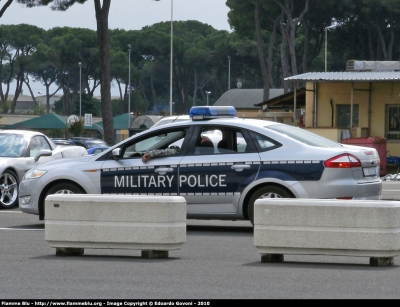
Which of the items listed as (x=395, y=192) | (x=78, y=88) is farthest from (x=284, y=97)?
(x=78, y=88)

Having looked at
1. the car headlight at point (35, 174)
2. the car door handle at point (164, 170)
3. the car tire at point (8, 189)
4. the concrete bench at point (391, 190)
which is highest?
the car door handle at point (164, 170)

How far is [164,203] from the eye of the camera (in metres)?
9.31

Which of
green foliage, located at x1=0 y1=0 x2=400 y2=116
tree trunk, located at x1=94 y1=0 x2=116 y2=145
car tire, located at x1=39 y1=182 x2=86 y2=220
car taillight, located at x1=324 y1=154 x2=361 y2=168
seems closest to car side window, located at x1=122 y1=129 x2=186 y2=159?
car tire, located at x1=39 y1=182 x2=86 y2=220

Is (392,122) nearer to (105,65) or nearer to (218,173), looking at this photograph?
(105,65)

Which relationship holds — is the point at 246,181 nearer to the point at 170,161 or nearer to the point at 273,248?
the point at 170,161

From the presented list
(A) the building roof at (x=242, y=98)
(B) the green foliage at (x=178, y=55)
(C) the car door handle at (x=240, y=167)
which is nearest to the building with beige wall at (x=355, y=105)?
(C) the car door handle at (x=240, y=167)

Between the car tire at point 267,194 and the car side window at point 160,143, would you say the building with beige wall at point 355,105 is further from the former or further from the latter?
the car tire at point 267,194

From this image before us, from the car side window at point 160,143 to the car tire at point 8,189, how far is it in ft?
14.6

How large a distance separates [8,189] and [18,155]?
0.84 meters

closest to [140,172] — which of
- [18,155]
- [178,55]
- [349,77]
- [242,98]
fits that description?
[18,155]

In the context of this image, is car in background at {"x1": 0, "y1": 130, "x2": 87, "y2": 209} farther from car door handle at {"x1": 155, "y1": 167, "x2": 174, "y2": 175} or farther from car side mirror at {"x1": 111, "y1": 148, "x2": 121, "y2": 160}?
car door handle at {"x1": 155, "y1": 167, "x2": 174, "y2": 175}

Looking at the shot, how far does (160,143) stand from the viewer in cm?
A: 1260

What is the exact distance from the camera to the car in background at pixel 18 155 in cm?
1633

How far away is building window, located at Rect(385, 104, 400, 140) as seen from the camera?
32031 mm
